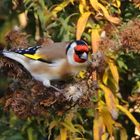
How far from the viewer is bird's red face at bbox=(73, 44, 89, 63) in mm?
1865

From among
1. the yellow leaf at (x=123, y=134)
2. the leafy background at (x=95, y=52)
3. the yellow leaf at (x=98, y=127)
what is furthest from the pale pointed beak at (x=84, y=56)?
the yellow leaf at (x=123, y=134)

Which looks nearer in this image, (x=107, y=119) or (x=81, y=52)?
(x=81, y=52)

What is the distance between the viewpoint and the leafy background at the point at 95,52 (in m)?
2.06

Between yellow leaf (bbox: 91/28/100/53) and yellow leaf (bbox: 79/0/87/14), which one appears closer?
yellow leaf (bbox: 91/28/100/53)

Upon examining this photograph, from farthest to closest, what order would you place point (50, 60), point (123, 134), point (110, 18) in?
point (123, 134), point (110, 18), point (50, 60)

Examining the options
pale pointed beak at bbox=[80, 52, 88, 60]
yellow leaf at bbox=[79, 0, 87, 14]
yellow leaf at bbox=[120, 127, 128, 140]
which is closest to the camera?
pale pointed beak at bbox=[80, 52, 88, 60]

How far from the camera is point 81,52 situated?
187cm

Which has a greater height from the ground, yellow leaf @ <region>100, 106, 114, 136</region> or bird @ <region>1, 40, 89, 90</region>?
bird @ <region>1, 40, 89, 90</region>

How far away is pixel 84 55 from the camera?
1.86 meters

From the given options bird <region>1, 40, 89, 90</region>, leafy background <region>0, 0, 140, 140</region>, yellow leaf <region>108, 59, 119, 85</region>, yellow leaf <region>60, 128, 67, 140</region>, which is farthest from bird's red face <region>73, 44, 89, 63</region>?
yellow leaf <region>60, 128, 67, 140</region>

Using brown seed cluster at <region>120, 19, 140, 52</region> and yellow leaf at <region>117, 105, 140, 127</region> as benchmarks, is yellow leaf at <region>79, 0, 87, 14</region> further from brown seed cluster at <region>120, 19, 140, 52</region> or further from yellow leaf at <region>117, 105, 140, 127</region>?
yellow leaf at <region>117, 105, 140, 127</region>

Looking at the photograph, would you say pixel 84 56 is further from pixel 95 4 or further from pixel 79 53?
pixel 95 4

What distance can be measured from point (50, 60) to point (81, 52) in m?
0.14

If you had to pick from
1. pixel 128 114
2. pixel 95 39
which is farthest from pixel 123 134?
pixel 95 39
